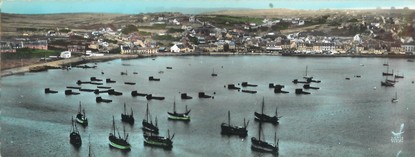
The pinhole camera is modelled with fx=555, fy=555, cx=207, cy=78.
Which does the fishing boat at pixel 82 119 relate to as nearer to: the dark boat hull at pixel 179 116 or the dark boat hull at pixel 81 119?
the dark boat hull at pixel 81 119

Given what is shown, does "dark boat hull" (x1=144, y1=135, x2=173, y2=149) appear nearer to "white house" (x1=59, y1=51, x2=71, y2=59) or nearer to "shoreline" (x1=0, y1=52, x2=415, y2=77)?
"shoreline" (x1=0, y1=52, x2=415, y2=77)

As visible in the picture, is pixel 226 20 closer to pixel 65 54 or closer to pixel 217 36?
pixel 217 36

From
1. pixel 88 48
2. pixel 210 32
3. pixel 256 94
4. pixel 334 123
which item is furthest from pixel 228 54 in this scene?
pixel 334 123

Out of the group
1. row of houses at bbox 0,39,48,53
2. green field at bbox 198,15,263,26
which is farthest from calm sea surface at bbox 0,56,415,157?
green field at bbox 198,15,263,26

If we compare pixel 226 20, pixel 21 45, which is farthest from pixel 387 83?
pixel 21 45

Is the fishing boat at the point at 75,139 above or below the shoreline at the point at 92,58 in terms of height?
below

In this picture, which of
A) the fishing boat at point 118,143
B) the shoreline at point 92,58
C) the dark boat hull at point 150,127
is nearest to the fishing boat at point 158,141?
the fishing boat at point 118,143
